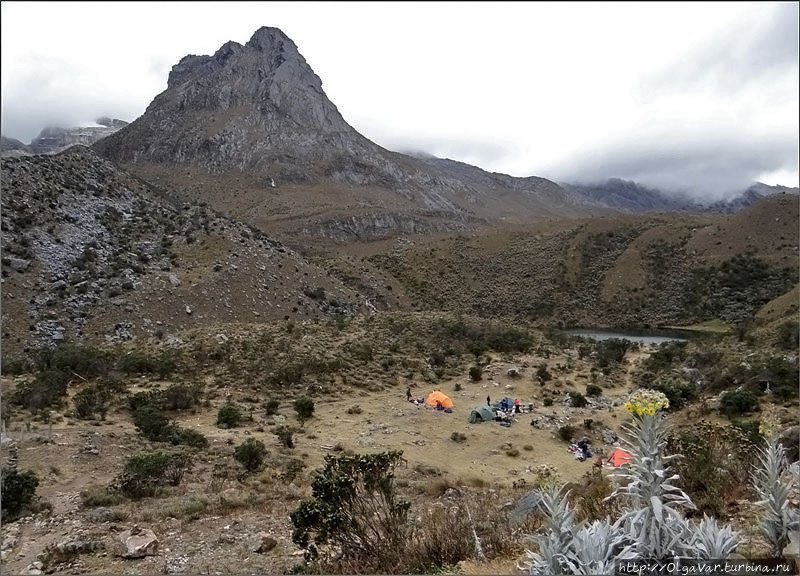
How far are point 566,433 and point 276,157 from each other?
9841cm

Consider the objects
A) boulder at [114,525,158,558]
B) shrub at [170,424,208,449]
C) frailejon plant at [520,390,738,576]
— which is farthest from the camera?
shrub at [170,424,208,449]

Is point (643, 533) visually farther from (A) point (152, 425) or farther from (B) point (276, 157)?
(B) point (276, 157)

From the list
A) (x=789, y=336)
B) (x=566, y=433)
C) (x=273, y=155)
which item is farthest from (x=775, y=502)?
(x=273, y=155)

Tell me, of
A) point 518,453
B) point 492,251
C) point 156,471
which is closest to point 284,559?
point 156,471

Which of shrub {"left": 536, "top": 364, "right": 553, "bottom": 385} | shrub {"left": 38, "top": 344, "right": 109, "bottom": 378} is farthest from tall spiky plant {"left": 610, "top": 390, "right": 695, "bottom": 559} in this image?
shrub {"left": 38, "top": 344, "right": 109, "bottom": 378}

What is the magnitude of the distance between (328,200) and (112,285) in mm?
68586

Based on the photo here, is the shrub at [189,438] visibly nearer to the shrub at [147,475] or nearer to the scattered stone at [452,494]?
the shrub at [147,475]

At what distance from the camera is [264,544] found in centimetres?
695

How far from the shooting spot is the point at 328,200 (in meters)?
95.2

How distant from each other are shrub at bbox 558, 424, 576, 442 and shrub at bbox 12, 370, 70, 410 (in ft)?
50.1

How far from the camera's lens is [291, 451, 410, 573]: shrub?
5.62m

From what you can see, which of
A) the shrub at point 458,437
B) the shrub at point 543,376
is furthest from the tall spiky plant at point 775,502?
the shrub at point 543,376

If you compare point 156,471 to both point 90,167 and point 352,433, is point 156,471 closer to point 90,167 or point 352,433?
point 352,433

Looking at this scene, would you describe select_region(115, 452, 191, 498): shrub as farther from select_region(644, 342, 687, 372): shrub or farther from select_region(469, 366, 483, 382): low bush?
select_region(644, 342, 687, 372): shrub
